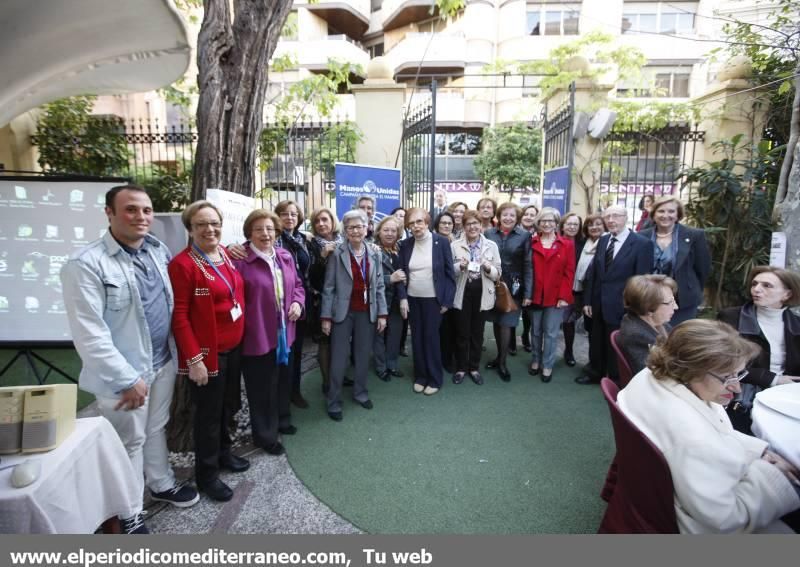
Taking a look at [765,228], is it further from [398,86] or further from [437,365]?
[398,86]

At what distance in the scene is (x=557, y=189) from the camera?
620 centimetres

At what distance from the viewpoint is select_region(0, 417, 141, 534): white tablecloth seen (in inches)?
55.1

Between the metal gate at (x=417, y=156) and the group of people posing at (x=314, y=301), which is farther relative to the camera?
the metal gate at (x=417, y=156)

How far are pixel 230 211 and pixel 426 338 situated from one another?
1993 millimetres

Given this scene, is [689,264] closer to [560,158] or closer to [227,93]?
[560,158]

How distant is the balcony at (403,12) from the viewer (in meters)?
19.0

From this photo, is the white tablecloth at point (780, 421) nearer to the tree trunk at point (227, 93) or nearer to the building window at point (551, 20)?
the tree trunk at point (227, 93)

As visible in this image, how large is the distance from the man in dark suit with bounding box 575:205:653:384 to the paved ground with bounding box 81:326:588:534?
282cm

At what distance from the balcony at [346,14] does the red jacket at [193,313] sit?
19910 millimetres

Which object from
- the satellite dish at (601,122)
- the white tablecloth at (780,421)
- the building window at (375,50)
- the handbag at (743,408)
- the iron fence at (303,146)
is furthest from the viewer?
the building window at (375,50)

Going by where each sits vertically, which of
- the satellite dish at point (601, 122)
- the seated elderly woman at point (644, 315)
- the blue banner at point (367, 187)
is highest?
the satellite dish at point (601, 122)

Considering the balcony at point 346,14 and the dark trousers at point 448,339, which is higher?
the balcony at point 346,14

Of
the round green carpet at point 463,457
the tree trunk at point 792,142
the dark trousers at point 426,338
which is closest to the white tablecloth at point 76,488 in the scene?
the round green carpet at point 463,457

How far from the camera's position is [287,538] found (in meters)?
1.90
